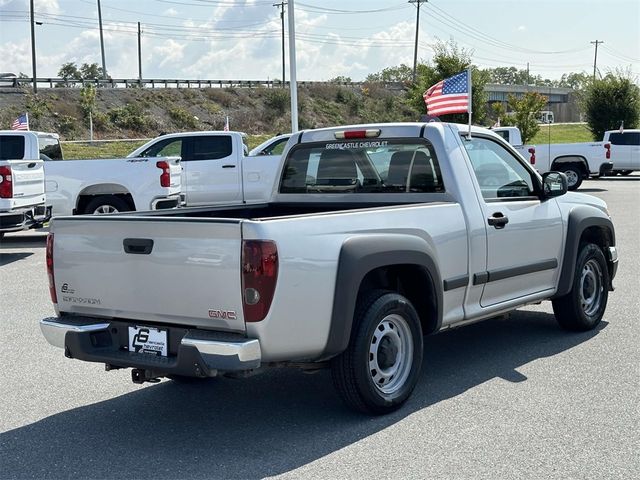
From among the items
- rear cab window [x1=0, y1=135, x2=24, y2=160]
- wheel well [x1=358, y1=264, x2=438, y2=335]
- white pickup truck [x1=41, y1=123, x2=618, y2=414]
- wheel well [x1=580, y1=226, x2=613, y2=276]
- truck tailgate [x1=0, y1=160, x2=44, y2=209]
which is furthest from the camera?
rear cab window [x1=0, y1=135, x2=24, y2=160]

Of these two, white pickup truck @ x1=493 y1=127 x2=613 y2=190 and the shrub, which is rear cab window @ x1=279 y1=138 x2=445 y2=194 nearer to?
white pickup truck @ x1=493 y1=127 x2=613 y2=190

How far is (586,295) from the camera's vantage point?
7.52m

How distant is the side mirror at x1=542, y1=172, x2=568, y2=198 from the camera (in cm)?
682

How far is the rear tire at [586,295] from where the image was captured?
285 inches

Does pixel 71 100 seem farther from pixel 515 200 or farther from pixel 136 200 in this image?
pixel 515 200

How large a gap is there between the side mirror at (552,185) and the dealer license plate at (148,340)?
3525 mm

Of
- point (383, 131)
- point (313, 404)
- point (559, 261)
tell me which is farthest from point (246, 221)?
point (559, 261)

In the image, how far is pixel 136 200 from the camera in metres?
14.8

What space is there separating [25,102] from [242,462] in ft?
201

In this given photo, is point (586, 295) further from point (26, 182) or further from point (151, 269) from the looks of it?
point (26, 182)

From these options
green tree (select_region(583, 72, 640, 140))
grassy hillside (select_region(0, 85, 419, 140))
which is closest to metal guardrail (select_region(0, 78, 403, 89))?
grassy hillside (select_region(0, 85, 419, 140))

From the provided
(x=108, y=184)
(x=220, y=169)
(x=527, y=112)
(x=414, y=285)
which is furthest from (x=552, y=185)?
(x=527, y=112)

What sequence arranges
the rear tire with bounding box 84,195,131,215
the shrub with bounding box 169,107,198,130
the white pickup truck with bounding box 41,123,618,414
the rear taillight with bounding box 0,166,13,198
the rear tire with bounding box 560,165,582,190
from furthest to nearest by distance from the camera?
the shrub with bounding box 169,107,198,130 → the rear tire with bounding box 560,165,582,190 → the rear tire with bounding box 84,195,131,215 → the rear taillight with bounding box 0,166,13,198 → the white pickup truck with bounding box 41,123,618,414

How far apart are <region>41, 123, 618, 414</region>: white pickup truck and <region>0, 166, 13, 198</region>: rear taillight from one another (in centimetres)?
682
